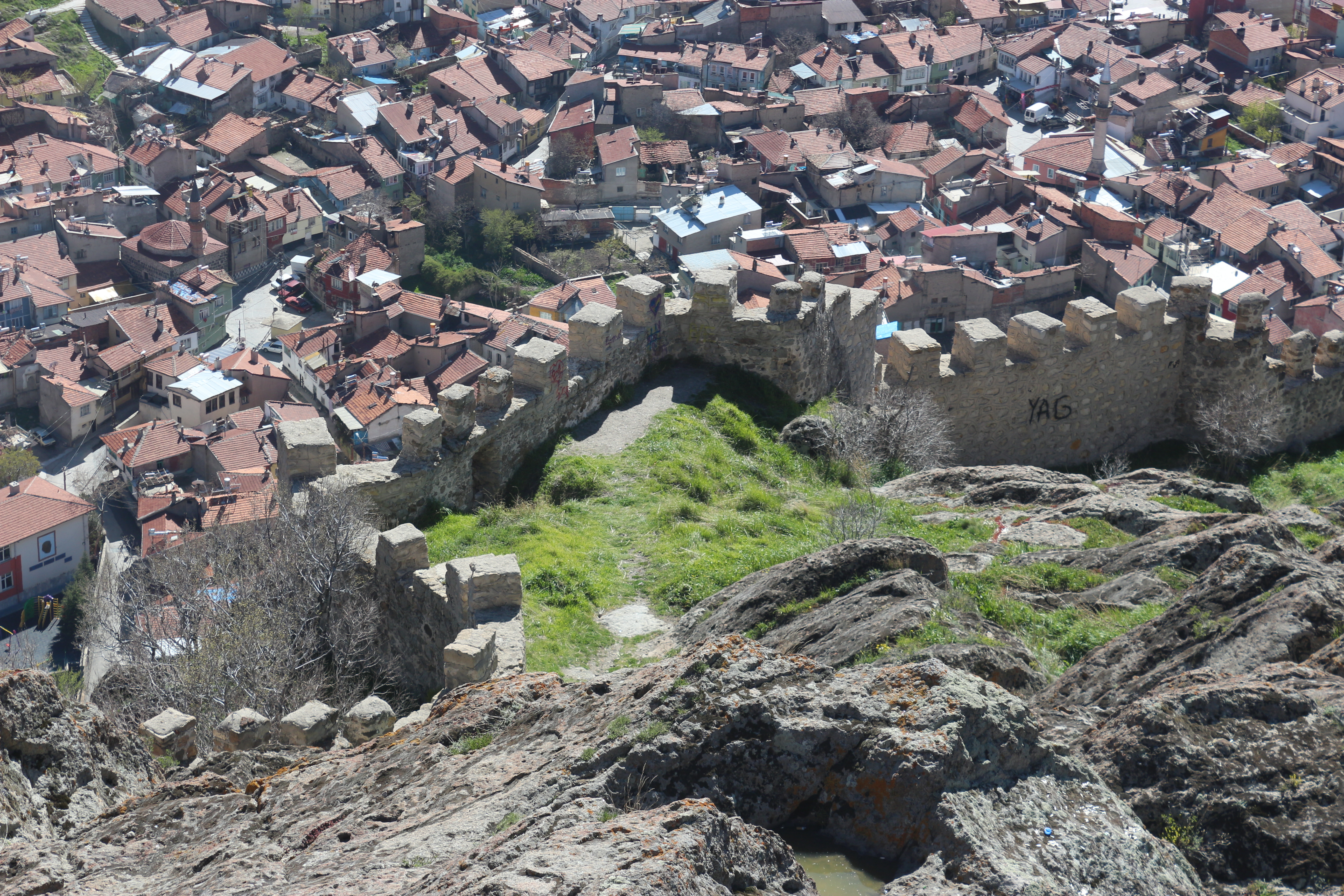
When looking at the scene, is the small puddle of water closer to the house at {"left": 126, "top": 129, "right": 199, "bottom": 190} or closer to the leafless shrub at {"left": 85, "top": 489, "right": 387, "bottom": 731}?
the leafless shrub at {"left": 85, "top": 489, "right": 387, "bottom": 731}

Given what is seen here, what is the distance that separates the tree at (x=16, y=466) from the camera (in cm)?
4256

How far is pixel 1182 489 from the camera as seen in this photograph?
1505 centimetres

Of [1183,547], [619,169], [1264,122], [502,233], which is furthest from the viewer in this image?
[1264,122]

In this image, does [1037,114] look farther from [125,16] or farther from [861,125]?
[125,16]

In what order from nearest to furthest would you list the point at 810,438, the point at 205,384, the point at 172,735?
the point at 172,735
the point at 810,438
the point at 205,384

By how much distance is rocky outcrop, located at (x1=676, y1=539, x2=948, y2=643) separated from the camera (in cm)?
1015

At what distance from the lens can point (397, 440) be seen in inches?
1813

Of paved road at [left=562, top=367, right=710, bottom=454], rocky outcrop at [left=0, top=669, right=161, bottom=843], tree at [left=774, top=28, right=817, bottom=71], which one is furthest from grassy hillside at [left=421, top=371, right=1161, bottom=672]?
tree at [left=774, top=28, right=817, bottom=71]

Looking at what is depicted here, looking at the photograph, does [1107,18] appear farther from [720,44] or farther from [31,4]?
[31,4]

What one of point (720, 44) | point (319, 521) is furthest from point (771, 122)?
point (319, 521)

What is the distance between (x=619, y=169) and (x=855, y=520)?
5276cm

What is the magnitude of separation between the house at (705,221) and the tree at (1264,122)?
91.1ft

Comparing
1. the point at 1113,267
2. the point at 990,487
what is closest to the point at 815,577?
the point at 990,487

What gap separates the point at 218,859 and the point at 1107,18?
8429cm
